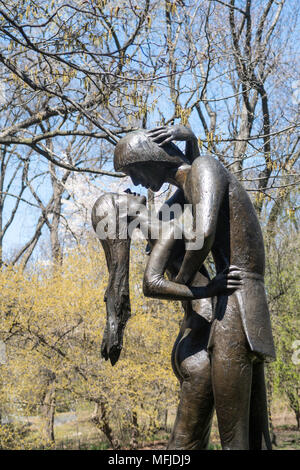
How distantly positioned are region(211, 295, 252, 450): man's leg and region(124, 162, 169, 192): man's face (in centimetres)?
99

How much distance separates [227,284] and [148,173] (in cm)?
→ 87

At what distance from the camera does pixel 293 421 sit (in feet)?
57.9

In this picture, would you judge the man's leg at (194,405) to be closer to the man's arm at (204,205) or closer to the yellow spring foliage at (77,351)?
the man's arm at (204,205)

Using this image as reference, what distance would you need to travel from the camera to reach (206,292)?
2836mm

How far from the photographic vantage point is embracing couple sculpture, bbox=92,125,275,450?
8.95 feet

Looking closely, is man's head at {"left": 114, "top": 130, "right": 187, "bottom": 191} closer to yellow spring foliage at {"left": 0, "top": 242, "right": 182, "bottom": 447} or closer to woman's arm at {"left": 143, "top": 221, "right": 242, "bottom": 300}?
woman's arm at {"left": 143, "top": 221, "right": 242, "bottom": 300}

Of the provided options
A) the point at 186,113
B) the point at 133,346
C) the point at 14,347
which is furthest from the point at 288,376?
the point at 186,113

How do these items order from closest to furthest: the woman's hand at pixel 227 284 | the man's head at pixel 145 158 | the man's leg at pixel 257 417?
the woman's hand at pixel 227 284, the man's leg at pixel 257 417, the man's head at pixel 145 158

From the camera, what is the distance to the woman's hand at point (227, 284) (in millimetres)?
2828

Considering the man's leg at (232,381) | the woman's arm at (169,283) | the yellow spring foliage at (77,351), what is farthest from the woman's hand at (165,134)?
the yellow spring foliage at (77,351)

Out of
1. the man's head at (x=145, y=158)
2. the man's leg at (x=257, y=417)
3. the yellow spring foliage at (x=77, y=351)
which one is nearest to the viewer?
the man's leg at (x=257, y=417)

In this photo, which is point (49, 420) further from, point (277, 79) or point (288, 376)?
point (277, 79)

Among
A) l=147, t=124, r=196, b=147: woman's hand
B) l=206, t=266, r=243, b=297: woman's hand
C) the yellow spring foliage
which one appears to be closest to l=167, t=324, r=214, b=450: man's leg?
l=206, t=266, r=243, b=297: woman's hand

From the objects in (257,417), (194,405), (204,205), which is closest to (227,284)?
(204,205)
